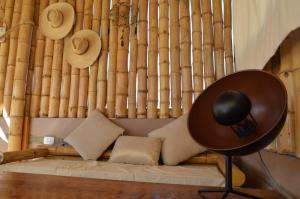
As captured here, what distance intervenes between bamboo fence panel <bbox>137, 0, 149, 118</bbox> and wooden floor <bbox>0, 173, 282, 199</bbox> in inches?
64.9

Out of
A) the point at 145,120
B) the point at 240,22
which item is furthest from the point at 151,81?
the point at 240,22

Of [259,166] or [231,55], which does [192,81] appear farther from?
[259,166]

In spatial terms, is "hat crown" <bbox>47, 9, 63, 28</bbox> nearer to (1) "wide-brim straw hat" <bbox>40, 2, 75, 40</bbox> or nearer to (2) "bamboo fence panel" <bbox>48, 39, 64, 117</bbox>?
(1) "wide-brim straw hat" <bbox>40, 2, 75, 40</bbox>

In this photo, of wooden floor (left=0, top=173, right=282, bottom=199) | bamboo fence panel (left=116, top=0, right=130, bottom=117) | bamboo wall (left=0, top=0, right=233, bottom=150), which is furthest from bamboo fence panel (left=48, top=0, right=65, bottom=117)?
wooden floor (left=0, top=173, right=282, bottom=199)

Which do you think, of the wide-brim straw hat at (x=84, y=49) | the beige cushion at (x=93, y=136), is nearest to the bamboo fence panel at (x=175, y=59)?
the beige cushion at (x=93, y=136)

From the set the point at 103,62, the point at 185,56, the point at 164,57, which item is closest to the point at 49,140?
the point at 103,62

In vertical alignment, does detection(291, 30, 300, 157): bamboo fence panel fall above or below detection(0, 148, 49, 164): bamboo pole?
above

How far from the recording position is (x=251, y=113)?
1075 millimetres

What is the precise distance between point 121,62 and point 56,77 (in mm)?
1001

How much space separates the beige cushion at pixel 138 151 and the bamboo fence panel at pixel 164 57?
49 cm

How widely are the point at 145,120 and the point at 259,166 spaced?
4.73ft

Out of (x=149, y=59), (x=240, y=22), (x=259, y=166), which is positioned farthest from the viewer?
(x=149, y=59)

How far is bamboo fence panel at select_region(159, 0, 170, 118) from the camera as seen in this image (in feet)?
9.55

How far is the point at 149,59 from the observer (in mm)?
3051
